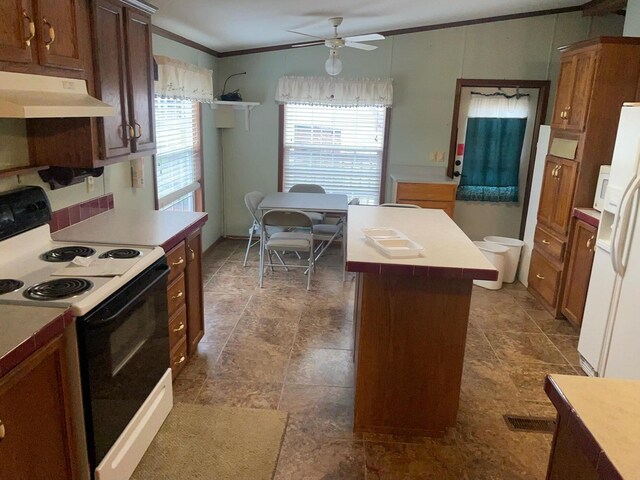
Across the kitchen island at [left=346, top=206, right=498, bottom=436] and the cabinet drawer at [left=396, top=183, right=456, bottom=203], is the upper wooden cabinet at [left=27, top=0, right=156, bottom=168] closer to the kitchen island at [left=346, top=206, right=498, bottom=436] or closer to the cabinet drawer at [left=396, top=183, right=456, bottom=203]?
the kitchen island at [left=346, top=206, right=498, bottom=436]

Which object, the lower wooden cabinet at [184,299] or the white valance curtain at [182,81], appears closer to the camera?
the lower wooden cabinet at [184,299]

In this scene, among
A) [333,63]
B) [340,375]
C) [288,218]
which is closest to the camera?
[340,375]

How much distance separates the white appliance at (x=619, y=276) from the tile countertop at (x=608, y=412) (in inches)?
65.3

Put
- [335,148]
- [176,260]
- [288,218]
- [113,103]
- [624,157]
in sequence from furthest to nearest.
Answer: [335,148]
[288,218]
[624,157]
[176,260]
[113,103]

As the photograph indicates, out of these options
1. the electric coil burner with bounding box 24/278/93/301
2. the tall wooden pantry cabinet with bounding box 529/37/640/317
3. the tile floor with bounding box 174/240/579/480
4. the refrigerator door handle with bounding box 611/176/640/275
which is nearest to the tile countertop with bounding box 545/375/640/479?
the tile floor with bounding box 174/240/579/480

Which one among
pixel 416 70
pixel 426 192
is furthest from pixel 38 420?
pixel 416 70

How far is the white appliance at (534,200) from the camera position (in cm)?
431

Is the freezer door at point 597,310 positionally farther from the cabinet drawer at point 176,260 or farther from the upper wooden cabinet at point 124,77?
the upper wooden cabinet at point 124,77

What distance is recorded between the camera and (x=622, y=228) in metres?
2.61

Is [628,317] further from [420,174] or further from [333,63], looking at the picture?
[420,174]

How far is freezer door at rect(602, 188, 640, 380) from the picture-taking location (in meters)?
2.52

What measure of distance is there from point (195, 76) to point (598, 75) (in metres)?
3.26

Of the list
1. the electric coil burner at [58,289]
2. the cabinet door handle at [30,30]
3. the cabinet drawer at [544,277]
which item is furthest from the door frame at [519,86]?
the electric coil burner at [58,289]

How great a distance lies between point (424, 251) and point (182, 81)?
276 cm
